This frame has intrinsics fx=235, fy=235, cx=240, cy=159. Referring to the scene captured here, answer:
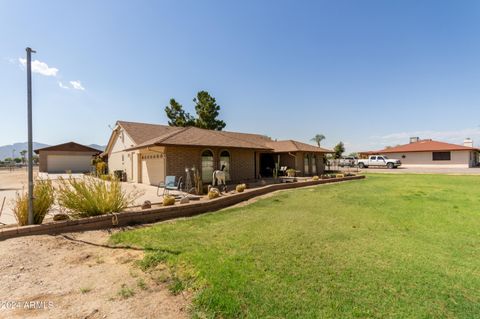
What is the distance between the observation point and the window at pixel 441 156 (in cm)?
3700

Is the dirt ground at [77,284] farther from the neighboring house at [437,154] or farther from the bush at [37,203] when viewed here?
the neighboring house at [437,154]

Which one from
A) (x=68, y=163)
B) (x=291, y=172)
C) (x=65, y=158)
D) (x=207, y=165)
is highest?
(x=65, y=158)

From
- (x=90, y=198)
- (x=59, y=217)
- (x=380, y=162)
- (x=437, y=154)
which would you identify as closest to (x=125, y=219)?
(x=90, y=198)

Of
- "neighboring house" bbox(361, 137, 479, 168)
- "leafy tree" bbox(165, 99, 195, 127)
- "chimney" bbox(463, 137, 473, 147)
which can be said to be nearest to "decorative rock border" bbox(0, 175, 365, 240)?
"leafy tree" bbox(165, 99, 195, 127)

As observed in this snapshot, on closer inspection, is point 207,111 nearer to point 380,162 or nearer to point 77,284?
point 380,162

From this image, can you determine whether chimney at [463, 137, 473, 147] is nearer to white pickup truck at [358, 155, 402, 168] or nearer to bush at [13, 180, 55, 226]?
white pickup truck at [358, 155, 402, 168]

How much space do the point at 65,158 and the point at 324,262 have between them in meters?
39.6

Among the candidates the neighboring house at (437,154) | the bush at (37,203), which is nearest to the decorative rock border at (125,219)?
the bush at (37,203)

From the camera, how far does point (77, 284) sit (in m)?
3.76

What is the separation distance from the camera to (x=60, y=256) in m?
4.84

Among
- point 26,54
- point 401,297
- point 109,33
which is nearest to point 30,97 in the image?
point 26,54

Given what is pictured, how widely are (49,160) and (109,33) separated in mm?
29315

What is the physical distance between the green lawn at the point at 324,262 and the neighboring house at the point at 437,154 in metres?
37.9

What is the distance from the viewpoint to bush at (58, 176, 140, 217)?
7004 mm
